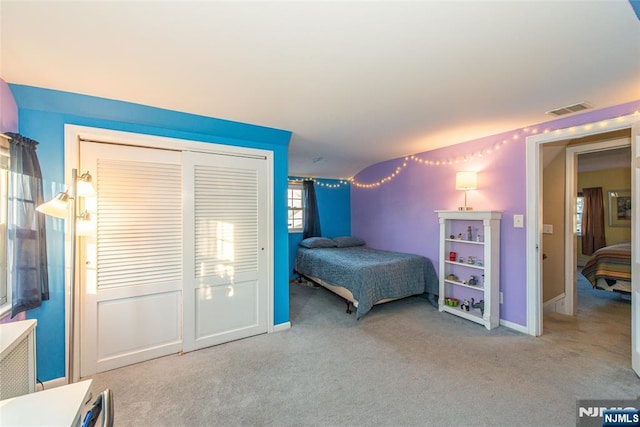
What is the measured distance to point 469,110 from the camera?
7.93 ft

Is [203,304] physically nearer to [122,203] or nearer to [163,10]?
[122,203]

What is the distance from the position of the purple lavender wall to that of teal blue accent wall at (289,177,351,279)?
1.28ft

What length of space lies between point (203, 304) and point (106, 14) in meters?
2.25

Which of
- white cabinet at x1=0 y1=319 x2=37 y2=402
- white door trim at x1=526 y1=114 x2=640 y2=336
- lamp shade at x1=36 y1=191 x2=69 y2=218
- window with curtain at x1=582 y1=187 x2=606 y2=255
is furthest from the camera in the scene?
window with curtain at x1=582 y1=187 x2=606 y2=255

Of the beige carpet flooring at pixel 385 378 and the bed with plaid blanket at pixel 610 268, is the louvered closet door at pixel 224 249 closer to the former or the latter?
the beige carpet flooring at pixel 385 378

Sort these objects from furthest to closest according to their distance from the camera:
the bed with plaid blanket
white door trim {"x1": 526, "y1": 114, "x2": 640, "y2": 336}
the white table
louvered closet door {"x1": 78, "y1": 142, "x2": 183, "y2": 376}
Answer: the bed with plaid blanket, white door trim {"x1": 526, "y1": 114, "x2": 640, "y2": 336}, louvered closet door {"x1": 78, "y1": 142, "x2": 183, "y2": 376}, the white table

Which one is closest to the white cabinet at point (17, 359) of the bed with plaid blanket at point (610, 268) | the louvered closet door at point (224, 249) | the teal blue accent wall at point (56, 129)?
the teal blue accent wall at point (56, 129)

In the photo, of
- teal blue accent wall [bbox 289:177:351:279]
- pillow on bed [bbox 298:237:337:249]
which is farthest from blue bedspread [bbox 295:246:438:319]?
teal blue accent wall [bbox 289:177:351:279]

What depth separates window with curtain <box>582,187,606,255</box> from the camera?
593 cm

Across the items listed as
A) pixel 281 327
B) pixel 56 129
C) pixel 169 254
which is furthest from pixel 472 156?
pixel 56 129

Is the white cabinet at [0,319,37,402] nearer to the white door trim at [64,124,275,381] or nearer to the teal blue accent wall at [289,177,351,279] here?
the white door trim at [64,124,275,381]

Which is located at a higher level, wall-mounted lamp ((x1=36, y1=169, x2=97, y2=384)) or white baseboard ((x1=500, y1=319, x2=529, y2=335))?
wall-mounted lamp ((x1=36, y1=169, x2=97, y2=384))

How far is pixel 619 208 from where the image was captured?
5.67 m

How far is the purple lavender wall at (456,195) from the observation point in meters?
2.91
